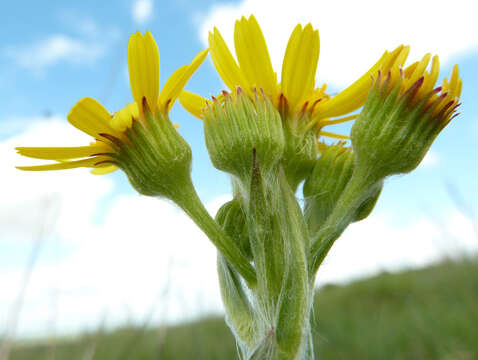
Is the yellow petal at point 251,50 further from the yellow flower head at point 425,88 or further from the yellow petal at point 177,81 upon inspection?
the yellow flower head at point 425,88

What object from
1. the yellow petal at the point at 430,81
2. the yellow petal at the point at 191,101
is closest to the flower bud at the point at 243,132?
the yellow petal at the point at 191,101

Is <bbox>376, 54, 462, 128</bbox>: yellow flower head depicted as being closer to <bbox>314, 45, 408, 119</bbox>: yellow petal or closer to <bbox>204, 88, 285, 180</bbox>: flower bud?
<bbox>314, 45, 408, 119</bbox>: yellow petal

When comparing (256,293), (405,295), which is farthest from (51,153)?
(405,295)

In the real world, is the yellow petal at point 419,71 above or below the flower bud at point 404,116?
above

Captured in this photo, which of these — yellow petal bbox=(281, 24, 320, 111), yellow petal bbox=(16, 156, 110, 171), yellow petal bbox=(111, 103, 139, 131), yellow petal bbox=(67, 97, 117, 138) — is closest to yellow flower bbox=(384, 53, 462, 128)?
yellow petal bbox=(281, 24, 320, 111)

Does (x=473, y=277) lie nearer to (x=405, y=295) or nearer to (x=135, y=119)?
(x=405, y=295)

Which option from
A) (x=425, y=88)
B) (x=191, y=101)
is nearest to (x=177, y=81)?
(x=191, y=101)
